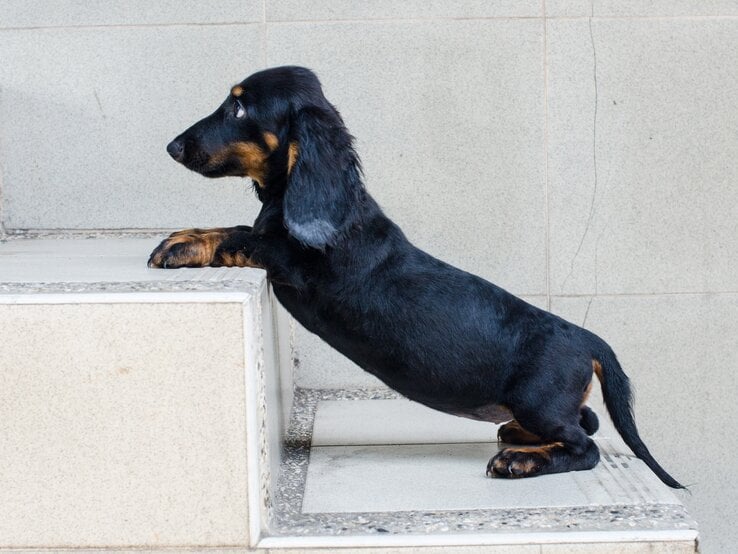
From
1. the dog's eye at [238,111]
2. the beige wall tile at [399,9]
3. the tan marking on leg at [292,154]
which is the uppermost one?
the beige wall tile at [399,9]

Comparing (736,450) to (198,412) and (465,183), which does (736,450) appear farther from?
(198,412)

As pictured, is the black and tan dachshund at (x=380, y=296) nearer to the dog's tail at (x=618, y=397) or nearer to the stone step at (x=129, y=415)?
the dog's tail at (x=618, y=397)

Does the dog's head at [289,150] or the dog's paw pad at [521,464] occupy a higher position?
the dog's head at [289,150]

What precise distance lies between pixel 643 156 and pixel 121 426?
2562 millimetres

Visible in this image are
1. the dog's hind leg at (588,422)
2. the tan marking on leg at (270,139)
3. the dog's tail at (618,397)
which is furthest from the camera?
the dog's hind leg at (588,422)

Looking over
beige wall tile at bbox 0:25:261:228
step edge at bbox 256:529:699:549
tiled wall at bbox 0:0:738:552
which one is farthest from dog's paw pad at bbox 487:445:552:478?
beige wall tile at bbox 0:25:261:228

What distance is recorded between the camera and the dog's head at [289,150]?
252 centimetres

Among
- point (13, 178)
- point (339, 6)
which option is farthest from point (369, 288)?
point (13, 178)

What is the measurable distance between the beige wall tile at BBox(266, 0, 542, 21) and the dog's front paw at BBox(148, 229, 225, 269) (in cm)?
162

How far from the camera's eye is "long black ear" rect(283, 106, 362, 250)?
2508 mm

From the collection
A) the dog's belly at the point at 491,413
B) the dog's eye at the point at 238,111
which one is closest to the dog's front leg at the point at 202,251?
the dog's eye at the point at 238,111

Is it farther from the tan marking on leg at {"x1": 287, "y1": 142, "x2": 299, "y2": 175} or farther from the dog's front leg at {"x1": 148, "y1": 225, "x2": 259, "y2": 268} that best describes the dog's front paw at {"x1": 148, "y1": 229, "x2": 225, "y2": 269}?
the tan marking on leg at {"x1": 287, "y1": 142, "x2": 299, "y2": 175}

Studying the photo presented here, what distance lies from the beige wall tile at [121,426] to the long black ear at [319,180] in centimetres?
37

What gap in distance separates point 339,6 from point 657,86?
53.5 inches
